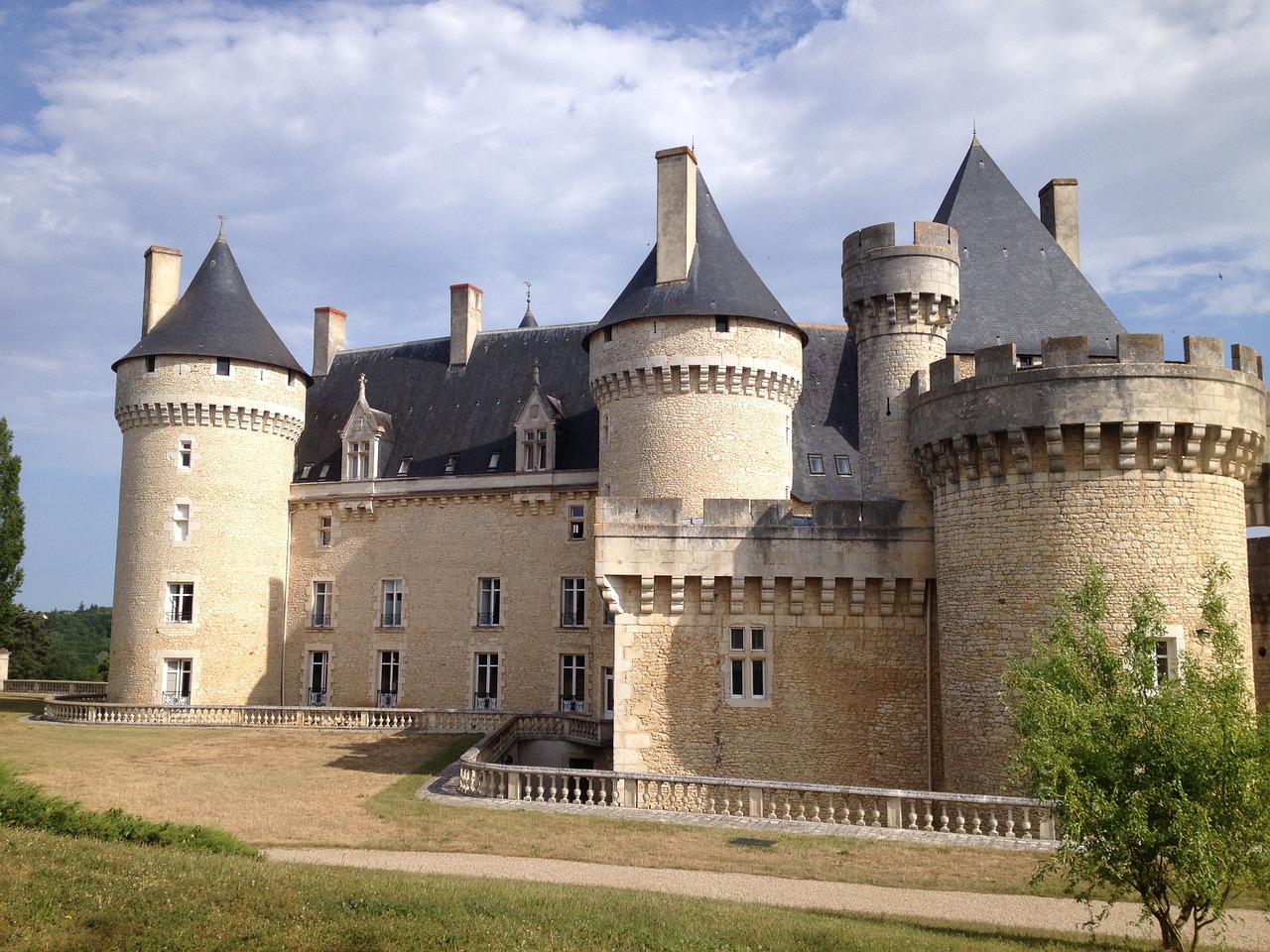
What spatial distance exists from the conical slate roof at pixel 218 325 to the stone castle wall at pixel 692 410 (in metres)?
11.8

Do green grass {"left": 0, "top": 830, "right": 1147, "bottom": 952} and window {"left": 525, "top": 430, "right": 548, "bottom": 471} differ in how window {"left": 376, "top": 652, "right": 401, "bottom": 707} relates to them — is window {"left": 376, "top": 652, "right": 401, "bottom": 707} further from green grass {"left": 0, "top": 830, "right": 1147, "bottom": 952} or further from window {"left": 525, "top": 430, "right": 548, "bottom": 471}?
green grass {"left": 0, "top": 830, "right": 1147, "bottom": 952}

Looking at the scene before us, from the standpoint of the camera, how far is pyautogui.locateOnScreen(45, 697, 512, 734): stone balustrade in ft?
83.7

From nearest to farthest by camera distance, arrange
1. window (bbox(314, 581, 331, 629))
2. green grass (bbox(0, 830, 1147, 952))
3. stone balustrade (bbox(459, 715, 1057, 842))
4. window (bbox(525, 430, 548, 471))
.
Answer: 1. green grass (bbox(0, 830, 1147, 952))
2. stone balustrade (bbox(459, 715, 1057, 842))
3. window (bbox(525, 430, 548, 471))
4. window (bbox(314, 581, 331, 629))

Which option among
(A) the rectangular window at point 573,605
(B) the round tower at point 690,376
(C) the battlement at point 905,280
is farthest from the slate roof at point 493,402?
(C) the battlement at point 905,280

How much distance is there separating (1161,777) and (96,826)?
10544 mm

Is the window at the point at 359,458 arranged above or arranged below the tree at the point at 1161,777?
above

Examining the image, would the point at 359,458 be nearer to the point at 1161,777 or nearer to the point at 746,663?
the point at 746,663

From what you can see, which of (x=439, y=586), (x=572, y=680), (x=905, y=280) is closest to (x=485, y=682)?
(x=572, y=680)

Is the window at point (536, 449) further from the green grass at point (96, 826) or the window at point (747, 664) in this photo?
the green grass at point (96, 826)

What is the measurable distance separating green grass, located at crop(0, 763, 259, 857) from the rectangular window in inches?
622

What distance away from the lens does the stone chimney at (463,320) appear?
32562 millimetres

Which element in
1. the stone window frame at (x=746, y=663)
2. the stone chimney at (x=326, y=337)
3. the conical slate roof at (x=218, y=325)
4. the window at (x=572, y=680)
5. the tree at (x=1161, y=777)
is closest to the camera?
the tree at (x=1161, y=777)

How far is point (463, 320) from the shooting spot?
32812 mm

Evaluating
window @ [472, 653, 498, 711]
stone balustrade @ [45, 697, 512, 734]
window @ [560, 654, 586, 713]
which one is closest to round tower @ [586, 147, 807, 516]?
window @ [560, 654, 586, 713]
